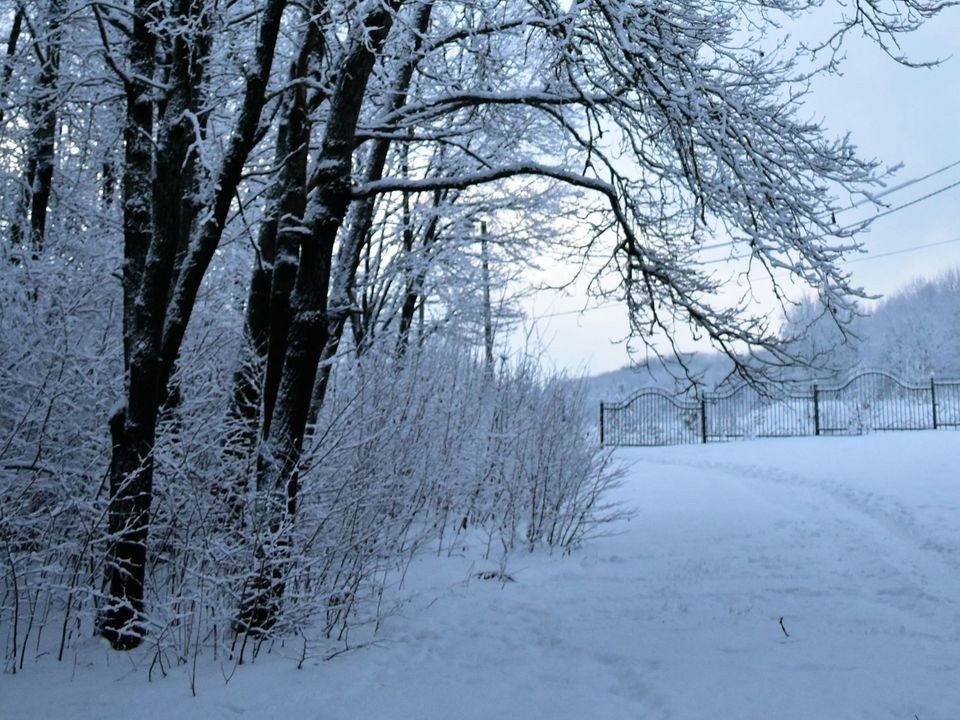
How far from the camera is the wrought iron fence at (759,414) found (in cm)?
2562

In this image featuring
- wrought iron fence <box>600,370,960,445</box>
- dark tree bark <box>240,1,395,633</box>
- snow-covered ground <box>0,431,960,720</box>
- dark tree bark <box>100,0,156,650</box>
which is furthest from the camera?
wrought iron fence <box>600,370,960,445</box>

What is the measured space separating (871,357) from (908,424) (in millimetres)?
34301

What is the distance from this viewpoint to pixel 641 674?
386 centimetres

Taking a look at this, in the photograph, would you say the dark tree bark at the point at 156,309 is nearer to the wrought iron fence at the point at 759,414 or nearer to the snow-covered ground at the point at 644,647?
the snow-covered ground at the point at 644,647

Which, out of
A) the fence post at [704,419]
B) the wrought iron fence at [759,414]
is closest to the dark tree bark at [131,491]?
the wrought iron fence at [759,414]

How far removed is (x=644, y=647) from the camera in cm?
432

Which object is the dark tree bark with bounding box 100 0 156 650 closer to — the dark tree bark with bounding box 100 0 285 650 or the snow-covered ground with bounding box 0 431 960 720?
the dark tree bark with bounding box 100 0 285 650

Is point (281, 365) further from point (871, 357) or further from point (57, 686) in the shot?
point (871, 357)

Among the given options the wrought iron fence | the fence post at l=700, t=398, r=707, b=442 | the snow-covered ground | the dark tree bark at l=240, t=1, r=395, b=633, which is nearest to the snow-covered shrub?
the dark tree bark at l=240, t=1, r=395, b=633

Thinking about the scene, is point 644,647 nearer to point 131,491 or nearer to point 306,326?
point 306,326

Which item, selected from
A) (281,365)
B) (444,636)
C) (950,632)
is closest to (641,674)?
(444,636)

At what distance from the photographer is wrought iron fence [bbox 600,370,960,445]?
25625 mm

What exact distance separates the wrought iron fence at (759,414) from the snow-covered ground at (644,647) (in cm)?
1893

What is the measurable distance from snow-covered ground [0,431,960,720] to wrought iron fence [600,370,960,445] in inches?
745
